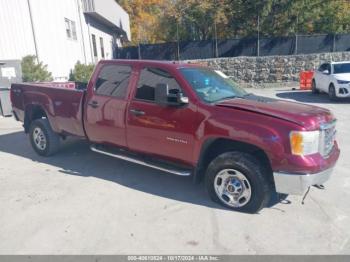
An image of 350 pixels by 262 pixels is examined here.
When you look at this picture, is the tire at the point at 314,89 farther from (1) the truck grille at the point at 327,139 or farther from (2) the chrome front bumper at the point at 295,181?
(2) the chrome front bumper at the point at 295,181

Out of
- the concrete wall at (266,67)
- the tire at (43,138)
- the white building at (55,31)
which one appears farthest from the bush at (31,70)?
the concrete wall at (266,67)

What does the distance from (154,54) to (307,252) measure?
59.0ft

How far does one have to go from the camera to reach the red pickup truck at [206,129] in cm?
357

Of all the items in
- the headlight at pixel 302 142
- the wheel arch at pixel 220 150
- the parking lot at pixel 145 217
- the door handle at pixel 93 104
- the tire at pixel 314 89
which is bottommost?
the parking lot at pixel 145 217

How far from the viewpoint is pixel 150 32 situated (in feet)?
120

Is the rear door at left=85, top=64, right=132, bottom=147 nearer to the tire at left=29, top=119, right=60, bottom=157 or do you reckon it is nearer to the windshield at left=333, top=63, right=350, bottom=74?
the tire at left=29, top=119, right=60, bottom=157

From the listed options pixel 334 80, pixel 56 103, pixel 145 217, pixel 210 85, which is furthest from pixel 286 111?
pixel 334 80

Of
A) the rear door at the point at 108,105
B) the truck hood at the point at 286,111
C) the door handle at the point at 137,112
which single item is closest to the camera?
the truck hood at the point at 286,111

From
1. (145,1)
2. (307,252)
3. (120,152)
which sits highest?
(145,1)

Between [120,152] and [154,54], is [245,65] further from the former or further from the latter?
[120,152]

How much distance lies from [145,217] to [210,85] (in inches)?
80.7

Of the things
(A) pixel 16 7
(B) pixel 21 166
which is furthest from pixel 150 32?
(B) pixel 21 166

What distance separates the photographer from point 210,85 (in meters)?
4.57

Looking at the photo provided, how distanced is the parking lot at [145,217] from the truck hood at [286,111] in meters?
1.17
